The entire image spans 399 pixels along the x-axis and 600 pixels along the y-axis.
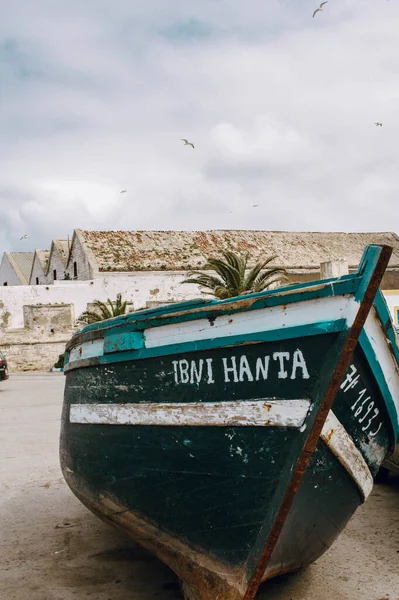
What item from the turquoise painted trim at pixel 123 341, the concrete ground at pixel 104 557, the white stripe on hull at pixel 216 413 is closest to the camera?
the white stripe on hull at pixel 216 413

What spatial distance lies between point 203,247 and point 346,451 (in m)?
30.1

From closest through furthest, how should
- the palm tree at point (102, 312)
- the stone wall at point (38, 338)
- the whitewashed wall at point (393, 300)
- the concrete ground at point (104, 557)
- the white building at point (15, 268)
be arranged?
the concrete ground at point (104, 557) < the whitewashed wall at point (393, 300) < the stone wall at point (38, 338) < the palm tree at point (102, 312) < the white building at point (15, 268)

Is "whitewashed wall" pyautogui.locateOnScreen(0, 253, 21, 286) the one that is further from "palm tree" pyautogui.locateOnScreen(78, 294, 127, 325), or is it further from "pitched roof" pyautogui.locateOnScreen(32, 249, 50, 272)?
"palm tree" pyautogui.locateOnScreen(78, 294, 127, 325)

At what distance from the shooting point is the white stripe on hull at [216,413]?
3033 millimetres

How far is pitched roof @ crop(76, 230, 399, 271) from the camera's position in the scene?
30859mm

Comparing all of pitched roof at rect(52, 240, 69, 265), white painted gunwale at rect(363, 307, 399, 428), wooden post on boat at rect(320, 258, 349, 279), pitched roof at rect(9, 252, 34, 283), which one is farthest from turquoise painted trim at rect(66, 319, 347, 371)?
pitched roof at rect(9, 252, 34, 283)

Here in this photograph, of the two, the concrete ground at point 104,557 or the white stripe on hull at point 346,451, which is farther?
the concrete ground at point 104,557

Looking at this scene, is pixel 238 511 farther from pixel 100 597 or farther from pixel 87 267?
pixel 87 267

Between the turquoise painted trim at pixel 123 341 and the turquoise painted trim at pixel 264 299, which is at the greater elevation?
the turquoise painted trim at pixel 264 299

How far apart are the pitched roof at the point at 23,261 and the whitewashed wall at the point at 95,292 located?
15843 mm

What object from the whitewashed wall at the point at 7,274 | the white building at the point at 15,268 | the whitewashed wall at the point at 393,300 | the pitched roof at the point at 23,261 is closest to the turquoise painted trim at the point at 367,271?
the whitewashed wall at the point at 393,300

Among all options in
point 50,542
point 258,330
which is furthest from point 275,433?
point 50,542

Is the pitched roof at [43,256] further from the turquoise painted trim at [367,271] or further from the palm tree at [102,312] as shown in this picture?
the turquoise painted trim at [367,271]

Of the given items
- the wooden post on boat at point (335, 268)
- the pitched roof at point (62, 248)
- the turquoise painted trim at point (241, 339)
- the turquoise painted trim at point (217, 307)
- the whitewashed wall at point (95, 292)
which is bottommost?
the turquoise painted trim at point (241, 339)
